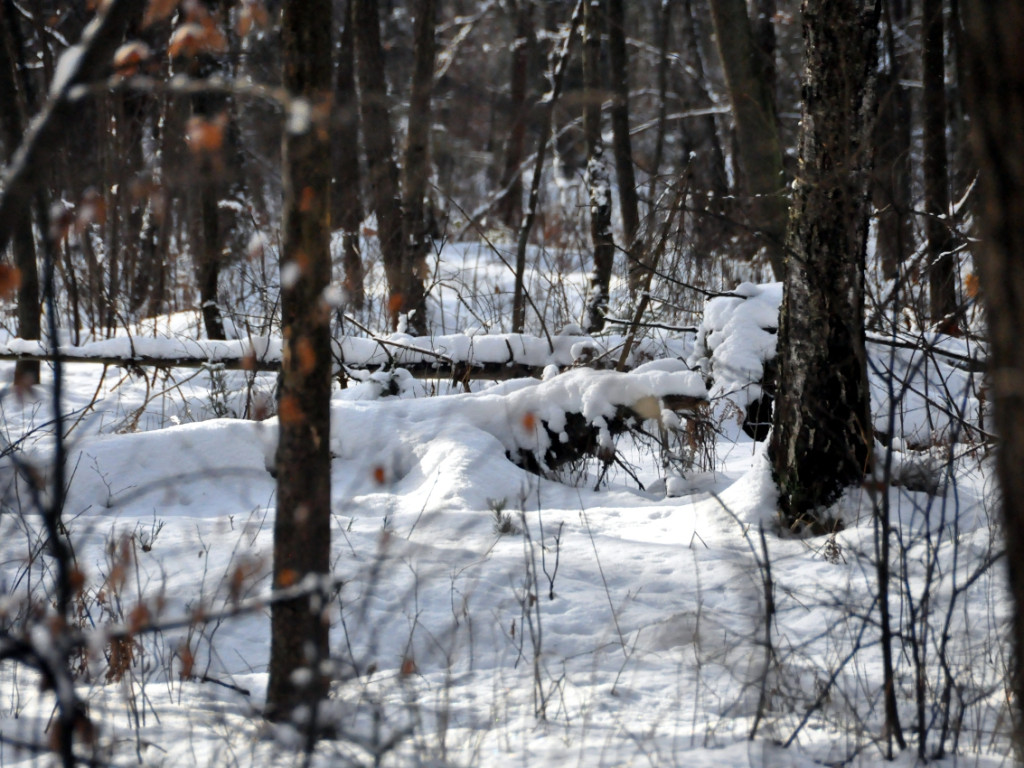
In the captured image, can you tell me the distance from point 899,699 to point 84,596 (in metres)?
2.73

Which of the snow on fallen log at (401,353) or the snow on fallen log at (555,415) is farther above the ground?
the snow on fallen log at (401,353)

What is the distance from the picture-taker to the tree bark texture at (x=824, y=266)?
3.63m

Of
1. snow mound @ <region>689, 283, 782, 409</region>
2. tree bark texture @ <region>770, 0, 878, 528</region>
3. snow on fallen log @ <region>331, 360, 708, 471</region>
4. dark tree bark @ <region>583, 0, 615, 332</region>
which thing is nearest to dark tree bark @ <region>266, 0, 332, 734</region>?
tree bark texture @ <region>770, 0, 878, 528</region>

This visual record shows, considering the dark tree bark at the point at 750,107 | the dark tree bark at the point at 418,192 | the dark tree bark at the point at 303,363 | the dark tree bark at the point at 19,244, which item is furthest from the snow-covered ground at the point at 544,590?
the dark tree bark at the point at 418,192

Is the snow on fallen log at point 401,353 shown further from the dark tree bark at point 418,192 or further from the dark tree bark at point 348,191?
the dark tree bark at point 418,192

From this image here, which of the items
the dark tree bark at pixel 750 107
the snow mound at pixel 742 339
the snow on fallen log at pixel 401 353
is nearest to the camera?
the snow mound at pixel 742 339

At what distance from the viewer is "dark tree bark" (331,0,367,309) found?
868cm

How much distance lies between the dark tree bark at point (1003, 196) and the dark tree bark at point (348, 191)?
18.2 ft

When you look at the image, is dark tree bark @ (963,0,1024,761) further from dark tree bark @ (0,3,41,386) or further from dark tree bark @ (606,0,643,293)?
dark tree bark @ (606,0,643,293)

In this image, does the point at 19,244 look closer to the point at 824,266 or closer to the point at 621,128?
the point at 824,266

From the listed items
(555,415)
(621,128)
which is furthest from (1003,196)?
(621,128)

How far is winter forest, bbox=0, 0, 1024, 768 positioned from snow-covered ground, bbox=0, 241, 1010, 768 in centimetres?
2

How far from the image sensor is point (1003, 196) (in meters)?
1.21

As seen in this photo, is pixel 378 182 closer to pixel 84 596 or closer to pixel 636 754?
pixel 84 596
